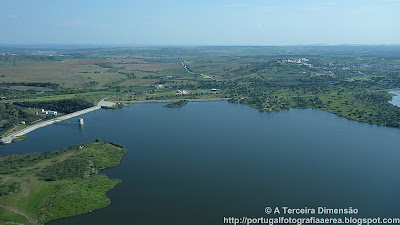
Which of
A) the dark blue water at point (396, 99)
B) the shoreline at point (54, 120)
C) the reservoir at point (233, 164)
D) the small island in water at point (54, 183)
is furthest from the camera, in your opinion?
the dark blue water at point (396, 99)

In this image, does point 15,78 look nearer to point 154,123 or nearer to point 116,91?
point 116,91

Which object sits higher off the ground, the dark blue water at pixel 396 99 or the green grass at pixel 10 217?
the dark blue water at pixel 396 99

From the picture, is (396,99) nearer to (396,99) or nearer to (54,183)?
(396,99)

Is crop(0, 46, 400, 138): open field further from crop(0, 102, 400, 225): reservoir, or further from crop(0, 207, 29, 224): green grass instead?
crop(0, 207, 29, 224): green grass

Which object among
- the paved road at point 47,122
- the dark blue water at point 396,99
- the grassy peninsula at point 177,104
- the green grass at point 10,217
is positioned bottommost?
the green grass at point 10,217

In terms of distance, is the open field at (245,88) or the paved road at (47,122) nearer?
the paved road at (47,122)

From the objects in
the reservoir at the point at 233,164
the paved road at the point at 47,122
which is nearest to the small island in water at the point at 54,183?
the reservoir at the point at 233,164

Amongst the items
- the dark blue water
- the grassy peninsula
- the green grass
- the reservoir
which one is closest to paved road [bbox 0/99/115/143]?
the reservoir

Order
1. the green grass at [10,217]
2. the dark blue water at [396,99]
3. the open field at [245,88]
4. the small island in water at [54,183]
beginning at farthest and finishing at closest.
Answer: the dark blue water at [396,99], the open field at [245,88], the small island in water at [54,183], the green grass at [10,217]

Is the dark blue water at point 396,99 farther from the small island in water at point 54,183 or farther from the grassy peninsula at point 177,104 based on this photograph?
the small island in water at point 54,183
